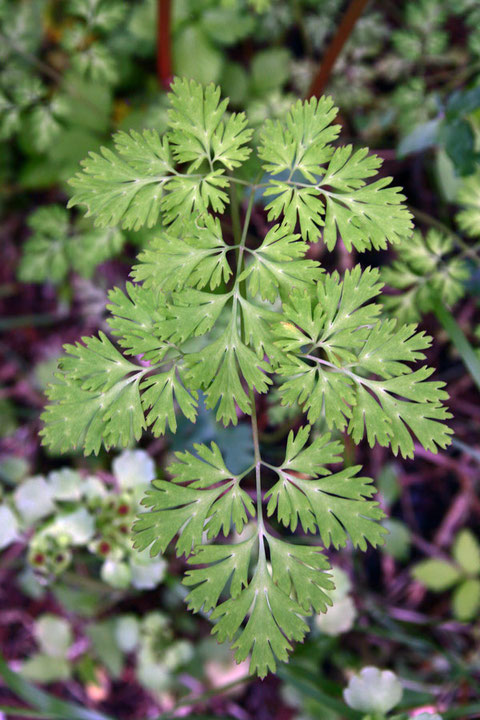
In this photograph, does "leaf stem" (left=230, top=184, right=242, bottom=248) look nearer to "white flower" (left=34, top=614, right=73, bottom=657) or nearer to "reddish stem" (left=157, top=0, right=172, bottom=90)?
"reddish stem" (left=157, top=0, right=172, bottom=90)

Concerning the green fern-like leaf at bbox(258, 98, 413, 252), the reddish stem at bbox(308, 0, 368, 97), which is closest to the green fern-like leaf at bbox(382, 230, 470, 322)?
the green fern-like leaf at bbox(258, 98, 413, 252)

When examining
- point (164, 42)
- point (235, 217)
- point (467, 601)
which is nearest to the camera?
point (235, 217)

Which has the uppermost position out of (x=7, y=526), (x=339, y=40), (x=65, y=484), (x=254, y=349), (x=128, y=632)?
(x=339, y=40)

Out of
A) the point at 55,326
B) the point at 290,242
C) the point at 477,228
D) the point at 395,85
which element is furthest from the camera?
the point at 55,326

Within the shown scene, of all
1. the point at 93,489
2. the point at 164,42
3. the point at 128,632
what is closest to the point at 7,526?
the point at 93,489

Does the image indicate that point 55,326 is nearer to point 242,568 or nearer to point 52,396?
point 52,396

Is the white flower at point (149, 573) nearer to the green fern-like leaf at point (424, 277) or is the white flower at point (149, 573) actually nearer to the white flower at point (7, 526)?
the white flower at point (7, 526)

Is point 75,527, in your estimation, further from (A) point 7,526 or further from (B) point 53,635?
(B) point 53,635

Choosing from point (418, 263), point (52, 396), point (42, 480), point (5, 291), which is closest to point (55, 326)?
point (5, 291)
